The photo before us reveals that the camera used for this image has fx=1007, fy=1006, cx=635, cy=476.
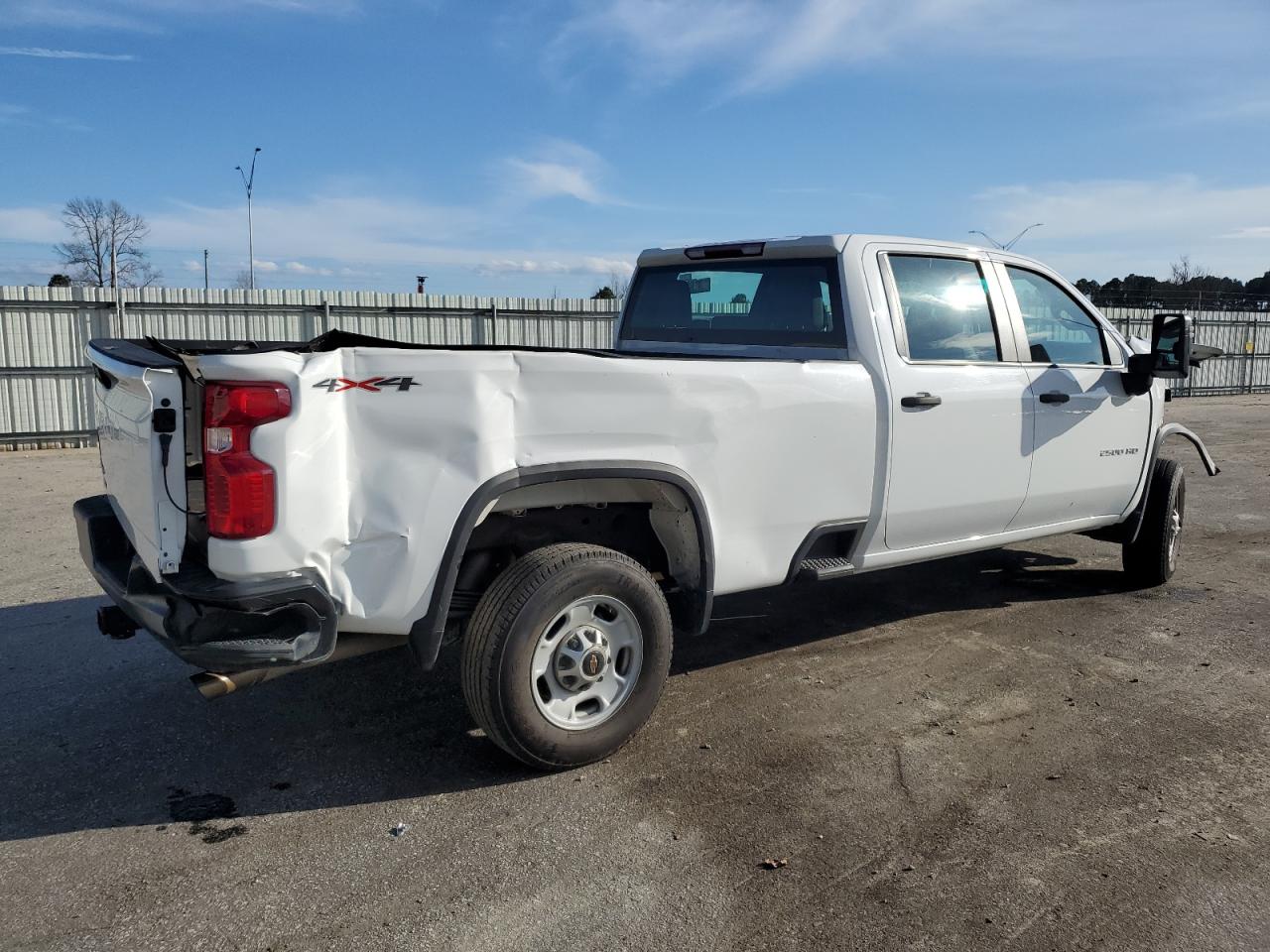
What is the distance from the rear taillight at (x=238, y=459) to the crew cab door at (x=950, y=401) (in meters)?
2.73

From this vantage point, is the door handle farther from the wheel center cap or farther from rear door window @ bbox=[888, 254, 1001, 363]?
the wheel center cap

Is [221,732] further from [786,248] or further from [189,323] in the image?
[189,323]

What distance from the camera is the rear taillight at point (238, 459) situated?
2.97 metres

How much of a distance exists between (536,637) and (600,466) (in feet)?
2.12

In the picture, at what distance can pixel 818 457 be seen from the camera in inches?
169

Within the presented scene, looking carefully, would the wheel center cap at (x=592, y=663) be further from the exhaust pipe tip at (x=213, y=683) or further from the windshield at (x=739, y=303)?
the windshield at (x=739, y=303)

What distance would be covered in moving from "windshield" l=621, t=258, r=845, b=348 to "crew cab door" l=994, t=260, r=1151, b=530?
1.19m

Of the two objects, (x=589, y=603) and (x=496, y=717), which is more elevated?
(x=589, y=603)

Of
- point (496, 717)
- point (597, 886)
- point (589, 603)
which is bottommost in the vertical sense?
point (597, 886)

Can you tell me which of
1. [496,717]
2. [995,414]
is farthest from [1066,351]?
[496,717]

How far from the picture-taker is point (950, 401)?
15.6 ft

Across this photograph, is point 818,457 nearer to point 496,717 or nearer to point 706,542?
point 706,542

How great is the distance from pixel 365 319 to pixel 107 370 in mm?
12883

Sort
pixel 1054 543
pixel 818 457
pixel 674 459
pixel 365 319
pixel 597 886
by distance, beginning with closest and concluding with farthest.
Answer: pixel 597 886, pixel 674 459, pixel 818 457, pixel 1054 543, pixel 365 319
